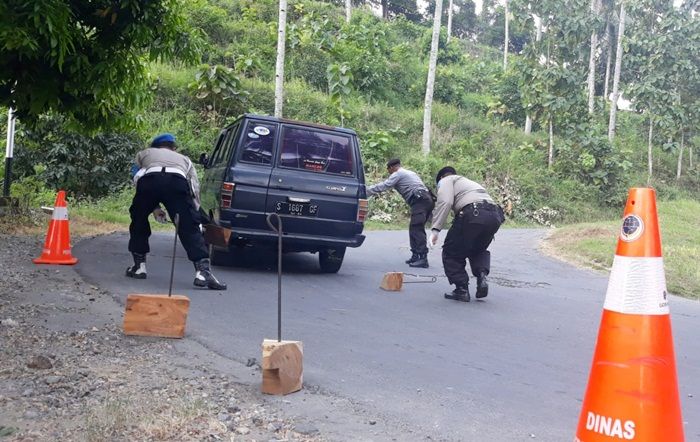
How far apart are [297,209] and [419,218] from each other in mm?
3017

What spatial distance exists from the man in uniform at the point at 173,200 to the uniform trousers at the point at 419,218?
4.64 m

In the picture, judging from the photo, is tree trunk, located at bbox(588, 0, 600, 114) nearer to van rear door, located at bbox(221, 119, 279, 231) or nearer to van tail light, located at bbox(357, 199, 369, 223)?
van tail light, located at bbox(357, 199, 369, 223)

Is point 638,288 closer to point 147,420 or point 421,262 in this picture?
point 147,420

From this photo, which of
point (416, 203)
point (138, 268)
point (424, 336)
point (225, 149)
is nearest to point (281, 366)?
point (424, 336)

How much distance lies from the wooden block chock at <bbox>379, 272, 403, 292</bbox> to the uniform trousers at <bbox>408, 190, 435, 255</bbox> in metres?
2.82

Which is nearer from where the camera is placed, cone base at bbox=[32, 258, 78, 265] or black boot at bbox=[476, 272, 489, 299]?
→ black boot at bbox=[476, 272, 489, 299]

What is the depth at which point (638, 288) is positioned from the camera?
3.40 meters

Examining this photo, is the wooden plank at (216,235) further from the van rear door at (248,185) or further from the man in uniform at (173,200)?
the man in uniform at (173,200)

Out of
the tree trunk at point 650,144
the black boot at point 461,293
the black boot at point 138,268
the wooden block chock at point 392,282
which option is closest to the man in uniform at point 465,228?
the black boot at point 461,293

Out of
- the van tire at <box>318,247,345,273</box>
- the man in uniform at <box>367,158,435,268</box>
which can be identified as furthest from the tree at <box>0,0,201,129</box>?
the man in uniform at <box>367,158,435,268</box>

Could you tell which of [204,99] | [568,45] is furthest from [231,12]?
[568,45]

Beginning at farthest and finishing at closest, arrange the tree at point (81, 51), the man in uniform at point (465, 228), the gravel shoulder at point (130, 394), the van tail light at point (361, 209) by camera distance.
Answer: the van tail light at point (361, 209), the man in uniform at point (465, 228), the tree at point (81, 51), the gravel shoulder at point (130, 394)

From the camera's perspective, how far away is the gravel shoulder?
400cm

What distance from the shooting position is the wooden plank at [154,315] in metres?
5.97
